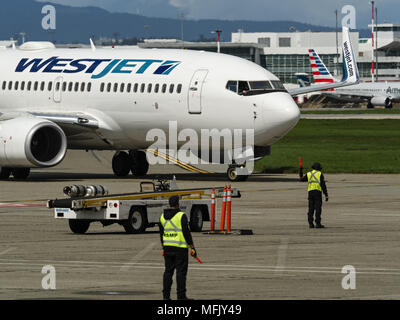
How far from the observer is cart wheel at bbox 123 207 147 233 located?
29.6 meters

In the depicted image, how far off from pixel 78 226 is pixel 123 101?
19.3m

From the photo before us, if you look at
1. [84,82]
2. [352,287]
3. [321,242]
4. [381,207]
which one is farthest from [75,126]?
[352,287]

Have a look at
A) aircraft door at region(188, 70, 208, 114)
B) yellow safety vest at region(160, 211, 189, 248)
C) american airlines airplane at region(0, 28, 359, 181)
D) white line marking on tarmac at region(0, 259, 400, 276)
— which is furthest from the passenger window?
yellow safety vest at region(160, 211, 189, 248)

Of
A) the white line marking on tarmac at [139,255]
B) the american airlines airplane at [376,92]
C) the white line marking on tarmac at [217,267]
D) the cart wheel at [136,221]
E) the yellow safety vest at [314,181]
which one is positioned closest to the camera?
the white line marking on tarmac at [217,267]

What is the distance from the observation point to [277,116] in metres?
44.8

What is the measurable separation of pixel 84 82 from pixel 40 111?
109 inches

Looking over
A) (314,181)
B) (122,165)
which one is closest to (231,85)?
(122,165)

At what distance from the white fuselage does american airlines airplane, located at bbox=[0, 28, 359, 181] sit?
0.04 metres

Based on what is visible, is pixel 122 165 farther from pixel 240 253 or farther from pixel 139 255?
pixel 139 255

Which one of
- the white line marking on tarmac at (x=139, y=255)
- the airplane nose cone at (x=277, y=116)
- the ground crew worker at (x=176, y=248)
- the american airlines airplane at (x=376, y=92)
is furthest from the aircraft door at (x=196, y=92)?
the american airlines airplane at (x=376, y=92)

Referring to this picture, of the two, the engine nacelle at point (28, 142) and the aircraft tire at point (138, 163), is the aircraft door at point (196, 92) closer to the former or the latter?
the engine nacelle at point (28, 142)

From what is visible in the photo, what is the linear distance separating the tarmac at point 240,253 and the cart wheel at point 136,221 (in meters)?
0.28

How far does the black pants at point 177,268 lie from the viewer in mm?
18656
